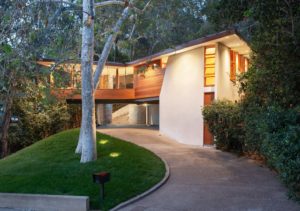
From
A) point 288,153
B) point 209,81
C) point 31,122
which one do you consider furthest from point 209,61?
point 288,153

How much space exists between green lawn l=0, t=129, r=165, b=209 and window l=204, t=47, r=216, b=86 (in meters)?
5.52

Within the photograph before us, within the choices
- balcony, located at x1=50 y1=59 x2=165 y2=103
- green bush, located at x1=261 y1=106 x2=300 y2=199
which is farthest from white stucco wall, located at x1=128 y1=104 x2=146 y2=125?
green bush, located at x1=261 y1=106 x2=300 y2=199

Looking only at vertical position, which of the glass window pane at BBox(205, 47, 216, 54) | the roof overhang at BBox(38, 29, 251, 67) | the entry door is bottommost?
the entry door

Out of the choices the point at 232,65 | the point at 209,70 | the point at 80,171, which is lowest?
the point at 80,171

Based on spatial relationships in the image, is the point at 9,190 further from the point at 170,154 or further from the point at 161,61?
the point at 161,61

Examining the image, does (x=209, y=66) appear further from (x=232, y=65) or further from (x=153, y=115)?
(x=153, y=115)

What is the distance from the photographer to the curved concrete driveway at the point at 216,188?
308 inches

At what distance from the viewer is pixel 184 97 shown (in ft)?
60.6

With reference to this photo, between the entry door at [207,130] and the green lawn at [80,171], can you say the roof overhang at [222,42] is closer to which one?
the entry door at [207,130]

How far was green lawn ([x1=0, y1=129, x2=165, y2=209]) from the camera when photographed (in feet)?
29.8

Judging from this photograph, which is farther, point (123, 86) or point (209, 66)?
point (123, 86)

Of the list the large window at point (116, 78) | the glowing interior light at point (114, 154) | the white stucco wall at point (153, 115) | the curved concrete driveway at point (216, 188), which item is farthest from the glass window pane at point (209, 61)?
the white stucco wall at point (153, 115)

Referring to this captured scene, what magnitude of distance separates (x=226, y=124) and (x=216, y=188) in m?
5.82

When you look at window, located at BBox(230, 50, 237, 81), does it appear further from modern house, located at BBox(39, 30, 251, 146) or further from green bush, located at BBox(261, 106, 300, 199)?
green bush, located at BBox(261, 106, 300, 199)
